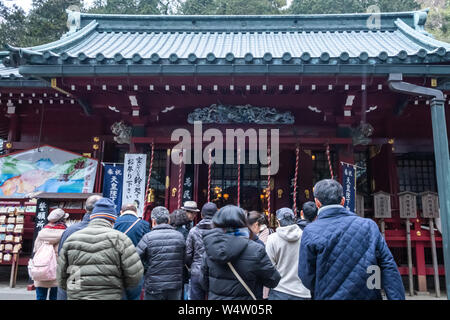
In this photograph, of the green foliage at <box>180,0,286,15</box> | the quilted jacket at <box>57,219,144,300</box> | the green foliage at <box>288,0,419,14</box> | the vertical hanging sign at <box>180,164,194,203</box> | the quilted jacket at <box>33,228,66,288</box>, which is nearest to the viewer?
the quilted jacket at <box>57,219,144,300</box>

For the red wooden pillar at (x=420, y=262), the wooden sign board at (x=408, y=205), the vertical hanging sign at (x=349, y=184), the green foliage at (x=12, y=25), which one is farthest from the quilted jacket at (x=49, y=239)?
the green foliage at (x=12, y=25)

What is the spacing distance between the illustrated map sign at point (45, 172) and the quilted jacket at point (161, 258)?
14.3 feet

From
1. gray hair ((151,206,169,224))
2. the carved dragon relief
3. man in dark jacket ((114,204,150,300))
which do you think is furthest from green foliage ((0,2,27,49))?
gray hair ((151,206,169,224))

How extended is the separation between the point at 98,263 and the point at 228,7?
72.4ft

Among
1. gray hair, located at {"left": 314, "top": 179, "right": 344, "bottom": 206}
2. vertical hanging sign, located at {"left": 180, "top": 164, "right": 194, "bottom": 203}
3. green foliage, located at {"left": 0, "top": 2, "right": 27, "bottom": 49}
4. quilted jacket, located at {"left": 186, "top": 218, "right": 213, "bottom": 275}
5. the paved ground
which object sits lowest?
the paved ground

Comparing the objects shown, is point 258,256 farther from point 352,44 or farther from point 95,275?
point 352,44

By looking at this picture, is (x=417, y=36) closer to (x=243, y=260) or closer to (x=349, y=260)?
(x=349, y=260)

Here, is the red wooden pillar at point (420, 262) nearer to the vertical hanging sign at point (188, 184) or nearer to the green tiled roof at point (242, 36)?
the green tiled roof at point (242, 36)

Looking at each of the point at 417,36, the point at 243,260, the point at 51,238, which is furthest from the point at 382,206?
the point at 51,238

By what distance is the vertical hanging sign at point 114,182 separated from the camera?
22.1 feet

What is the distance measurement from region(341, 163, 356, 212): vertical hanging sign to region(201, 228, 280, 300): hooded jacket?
4.33 m

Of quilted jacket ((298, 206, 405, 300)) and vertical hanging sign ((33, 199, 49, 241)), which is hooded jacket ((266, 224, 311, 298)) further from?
vertical hanging sign ((33, 199, 49, 241))

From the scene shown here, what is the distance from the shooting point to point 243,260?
2598mm

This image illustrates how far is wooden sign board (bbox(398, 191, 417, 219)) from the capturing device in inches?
265
